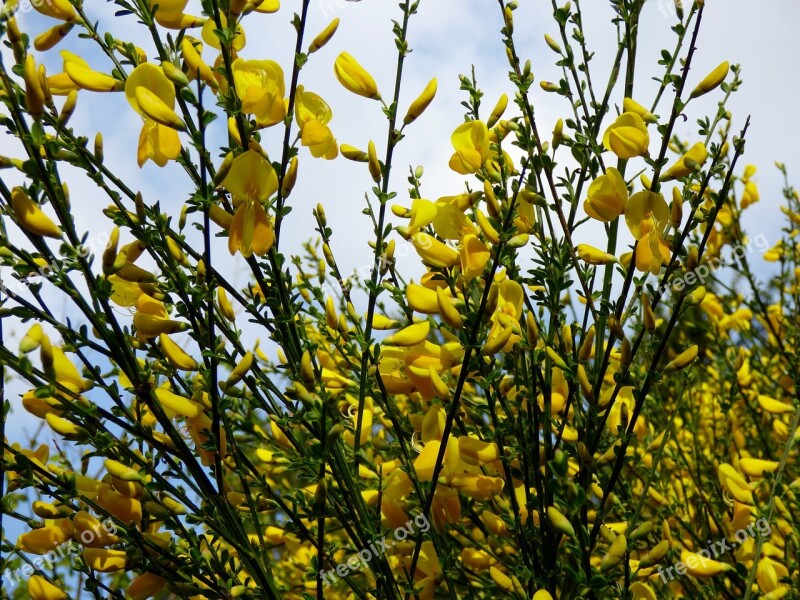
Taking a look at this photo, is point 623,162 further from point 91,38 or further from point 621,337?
point 91,38

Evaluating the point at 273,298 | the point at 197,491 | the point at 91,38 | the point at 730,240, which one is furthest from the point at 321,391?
the point at 730,240

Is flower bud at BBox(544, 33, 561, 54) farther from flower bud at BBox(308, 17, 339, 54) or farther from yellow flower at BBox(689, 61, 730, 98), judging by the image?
flower bud at BBox(308, 17, 339, 54)

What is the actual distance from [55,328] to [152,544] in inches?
14.3

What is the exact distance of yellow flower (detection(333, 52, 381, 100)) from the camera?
1467 millimetres

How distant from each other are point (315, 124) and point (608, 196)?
504 mm

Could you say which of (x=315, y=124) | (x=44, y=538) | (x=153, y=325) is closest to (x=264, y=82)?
(x=315, y=124)

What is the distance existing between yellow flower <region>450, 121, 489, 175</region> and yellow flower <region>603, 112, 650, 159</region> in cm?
24

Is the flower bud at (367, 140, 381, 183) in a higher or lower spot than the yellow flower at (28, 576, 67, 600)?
higher

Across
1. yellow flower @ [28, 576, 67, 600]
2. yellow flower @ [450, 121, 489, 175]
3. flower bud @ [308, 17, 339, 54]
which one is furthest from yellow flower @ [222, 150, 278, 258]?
yellow flower @ [28, 576, 67, 600]

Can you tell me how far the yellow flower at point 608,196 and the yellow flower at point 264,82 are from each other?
530 mm

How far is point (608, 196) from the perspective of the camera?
53.8 inches

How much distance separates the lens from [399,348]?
1.44m

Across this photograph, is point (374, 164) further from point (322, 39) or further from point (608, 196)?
point (608, 196)

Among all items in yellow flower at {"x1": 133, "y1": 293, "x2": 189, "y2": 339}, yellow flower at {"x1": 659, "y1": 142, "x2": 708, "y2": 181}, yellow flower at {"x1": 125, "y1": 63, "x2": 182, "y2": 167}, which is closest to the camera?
yellow flower at {"x1": 125, "y1": 63, "x2": 182, "y2": 167}
